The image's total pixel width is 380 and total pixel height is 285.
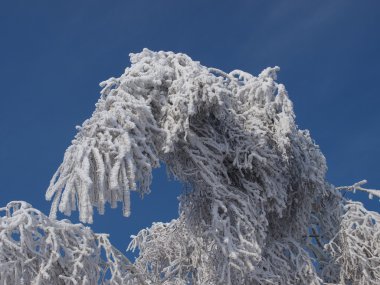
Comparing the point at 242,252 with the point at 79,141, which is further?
the point at 242,252

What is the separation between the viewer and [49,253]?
619cm

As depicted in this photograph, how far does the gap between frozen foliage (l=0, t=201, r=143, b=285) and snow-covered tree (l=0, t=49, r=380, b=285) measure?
0.01 m

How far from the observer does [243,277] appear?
7801mm

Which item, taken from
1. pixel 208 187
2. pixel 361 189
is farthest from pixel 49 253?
pixel 361 189

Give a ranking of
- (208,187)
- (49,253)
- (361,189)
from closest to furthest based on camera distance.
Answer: (49,253)
(208,187)
(361,189)

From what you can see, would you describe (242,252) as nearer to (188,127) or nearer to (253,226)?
(253,226)

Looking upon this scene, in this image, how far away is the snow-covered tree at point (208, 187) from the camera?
20.3 feet

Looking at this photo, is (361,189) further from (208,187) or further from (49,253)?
(49,253)

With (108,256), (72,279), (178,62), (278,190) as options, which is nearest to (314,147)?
(278,190)

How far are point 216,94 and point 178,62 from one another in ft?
3.74

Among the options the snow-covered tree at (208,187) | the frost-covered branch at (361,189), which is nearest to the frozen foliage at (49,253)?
the snow-covered tree at (208,187)

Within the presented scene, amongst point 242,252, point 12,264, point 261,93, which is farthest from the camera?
point 261,93

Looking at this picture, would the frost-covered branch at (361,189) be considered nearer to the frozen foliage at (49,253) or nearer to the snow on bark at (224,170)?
the snow on bark at (224,170)

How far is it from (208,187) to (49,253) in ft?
9.22
